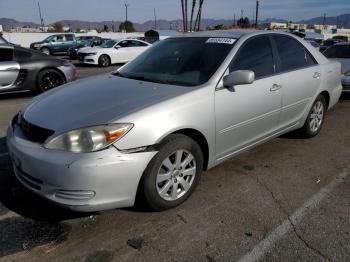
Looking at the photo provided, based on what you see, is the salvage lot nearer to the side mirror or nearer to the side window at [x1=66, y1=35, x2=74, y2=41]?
the side mirror

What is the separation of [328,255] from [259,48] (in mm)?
2410

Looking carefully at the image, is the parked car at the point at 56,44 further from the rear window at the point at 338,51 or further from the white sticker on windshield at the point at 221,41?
the white sticker on windshield at the point at 221,41

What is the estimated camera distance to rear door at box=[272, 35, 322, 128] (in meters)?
4.44

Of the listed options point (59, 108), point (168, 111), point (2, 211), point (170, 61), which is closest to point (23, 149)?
point (59, 108)

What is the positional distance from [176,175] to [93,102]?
39.0 inches

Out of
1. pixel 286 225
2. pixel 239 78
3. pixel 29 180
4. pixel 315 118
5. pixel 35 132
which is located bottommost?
pixel 286 225

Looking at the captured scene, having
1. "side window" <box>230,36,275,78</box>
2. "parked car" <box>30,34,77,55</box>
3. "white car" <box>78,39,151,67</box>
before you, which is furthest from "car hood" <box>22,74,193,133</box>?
"parked car" <box>30,34,77,55</box>

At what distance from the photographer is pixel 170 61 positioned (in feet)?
13.4

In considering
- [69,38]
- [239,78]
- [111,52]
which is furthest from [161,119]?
[69,38]

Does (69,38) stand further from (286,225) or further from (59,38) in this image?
(286,225)

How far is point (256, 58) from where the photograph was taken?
13.5 ft

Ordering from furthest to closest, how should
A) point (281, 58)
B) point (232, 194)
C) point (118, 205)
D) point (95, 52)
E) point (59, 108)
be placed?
point (95, 52) → point (281, 58) → point (232, 194) → point (59, 108) → point (118, 205)

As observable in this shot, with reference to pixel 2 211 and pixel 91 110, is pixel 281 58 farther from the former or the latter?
pixel 2 211

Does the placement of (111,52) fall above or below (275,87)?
below
